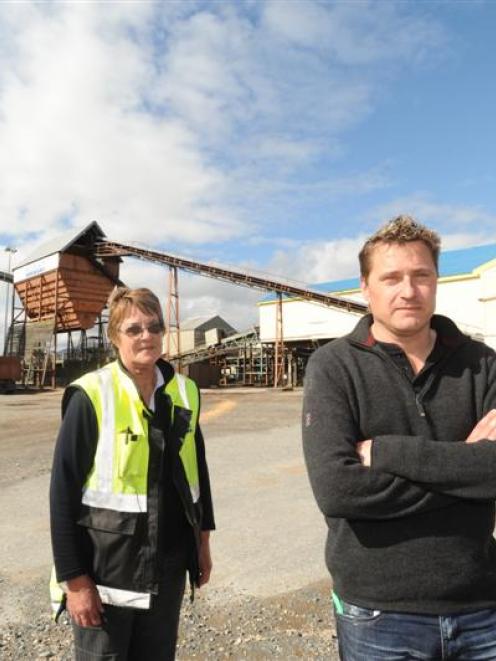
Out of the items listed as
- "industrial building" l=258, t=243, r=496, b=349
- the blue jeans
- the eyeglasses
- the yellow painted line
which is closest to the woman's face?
the eyeglasses

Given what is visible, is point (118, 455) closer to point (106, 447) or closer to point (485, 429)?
point (106, 447)

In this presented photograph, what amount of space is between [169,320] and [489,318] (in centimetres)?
1891

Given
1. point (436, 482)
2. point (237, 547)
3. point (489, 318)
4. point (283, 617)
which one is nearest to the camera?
point (436, 482)

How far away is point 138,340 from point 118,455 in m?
0.50

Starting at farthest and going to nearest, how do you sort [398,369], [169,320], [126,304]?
[169,320]
[126,304]
[398,369]

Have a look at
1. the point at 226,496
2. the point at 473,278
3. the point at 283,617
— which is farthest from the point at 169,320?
the point at 283,617

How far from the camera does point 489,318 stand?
2980 centimetres

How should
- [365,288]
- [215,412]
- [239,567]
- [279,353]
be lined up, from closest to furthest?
[365,288] → [239,567] → [215,412] → [279,353]

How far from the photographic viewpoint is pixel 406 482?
1.56 metres

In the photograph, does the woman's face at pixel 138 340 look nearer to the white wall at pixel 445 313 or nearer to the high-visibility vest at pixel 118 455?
the high-visibility vest at pixel 118 455

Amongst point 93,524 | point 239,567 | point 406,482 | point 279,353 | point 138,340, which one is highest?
point 279,353

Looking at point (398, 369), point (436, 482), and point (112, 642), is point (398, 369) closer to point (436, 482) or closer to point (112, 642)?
point (436, 482)

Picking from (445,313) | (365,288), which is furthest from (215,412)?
(445,313)

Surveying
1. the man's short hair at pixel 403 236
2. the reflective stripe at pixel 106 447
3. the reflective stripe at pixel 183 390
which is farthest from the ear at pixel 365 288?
the reflective stripe at pixel 106 447
